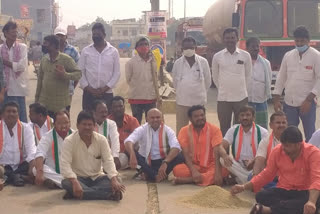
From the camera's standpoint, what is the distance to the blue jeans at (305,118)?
7.09 m

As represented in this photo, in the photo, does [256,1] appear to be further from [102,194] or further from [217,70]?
[102,194]

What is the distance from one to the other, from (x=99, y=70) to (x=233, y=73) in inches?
74.2

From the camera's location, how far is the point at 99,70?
782 cm

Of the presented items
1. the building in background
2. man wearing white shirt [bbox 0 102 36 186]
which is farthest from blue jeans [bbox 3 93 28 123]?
the building in background

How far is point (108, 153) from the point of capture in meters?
6.06

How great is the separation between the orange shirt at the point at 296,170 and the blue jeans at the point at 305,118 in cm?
189

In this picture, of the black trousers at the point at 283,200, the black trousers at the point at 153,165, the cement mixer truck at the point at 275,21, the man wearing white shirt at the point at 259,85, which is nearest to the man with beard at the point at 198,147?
the black trousers at the point at 153,165

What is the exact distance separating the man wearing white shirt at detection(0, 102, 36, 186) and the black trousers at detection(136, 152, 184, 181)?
133 cm

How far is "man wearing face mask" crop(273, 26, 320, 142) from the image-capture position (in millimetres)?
6961

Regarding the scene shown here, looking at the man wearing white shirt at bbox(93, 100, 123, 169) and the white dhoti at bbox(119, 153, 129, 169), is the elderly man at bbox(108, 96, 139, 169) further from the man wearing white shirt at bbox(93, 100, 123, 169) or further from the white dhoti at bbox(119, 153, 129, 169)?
the man wearing white shirt at bbox(93, 100, 123, 169)

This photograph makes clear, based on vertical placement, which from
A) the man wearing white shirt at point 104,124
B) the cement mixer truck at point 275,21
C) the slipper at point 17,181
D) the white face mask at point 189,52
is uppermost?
the cement mixer truck at point 275,21

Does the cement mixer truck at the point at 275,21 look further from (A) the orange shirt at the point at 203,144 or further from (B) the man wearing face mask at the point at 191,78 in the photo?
(A) the orange shirt at the point at 203,144

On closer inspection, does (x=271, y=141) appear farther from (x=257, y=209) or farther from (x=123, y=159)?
(x=123, y=159)

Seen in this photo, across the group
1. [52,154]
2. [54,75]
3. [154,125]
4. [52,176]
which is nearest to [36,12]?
[54,75]
